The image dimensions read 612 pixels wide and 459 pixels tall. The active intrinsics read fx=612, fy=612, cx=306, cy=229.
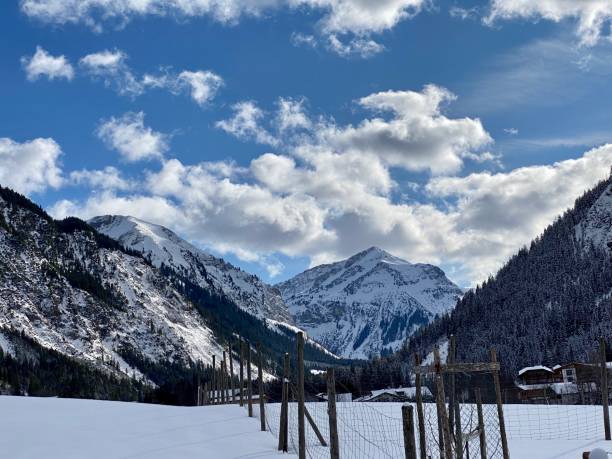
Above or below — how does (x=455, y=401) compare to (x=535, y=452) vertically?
above

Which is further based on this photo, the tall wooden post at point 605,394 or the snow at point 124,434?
the tall wooden post at point 605,394

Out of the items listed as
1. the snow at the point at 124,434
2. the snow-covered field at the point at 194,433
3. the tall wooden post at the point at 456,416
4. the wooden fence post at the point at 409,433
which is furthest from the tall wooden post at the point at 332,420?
the snow-covered field at the point at 194,433

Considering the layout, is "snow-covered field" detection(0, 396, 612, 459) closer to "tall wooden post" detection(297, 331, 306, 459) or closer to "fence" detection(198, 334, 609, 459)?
"fence" detection(198, 334, 609, 459)

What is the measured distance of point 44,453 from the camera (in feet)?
55.5

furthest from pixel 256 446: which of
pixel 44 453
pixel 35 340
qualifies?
pixel 35 340

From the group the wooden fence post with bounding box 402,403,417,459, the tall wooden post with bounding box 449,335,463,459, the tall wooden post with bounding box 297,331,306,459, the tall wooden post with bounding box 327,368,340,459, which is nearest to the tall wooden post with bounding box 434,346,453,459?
the tall wooden post with bounding box 449,335,463,459

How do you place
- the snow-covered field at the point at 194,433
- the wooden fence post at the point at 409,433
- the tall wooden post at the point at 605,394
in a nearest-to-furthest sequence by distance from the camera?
1. the wooden fence post at the point at 409,433
2. the snow-covered field at the point at 194,433
3. the tall wooden post at the point at 605,394

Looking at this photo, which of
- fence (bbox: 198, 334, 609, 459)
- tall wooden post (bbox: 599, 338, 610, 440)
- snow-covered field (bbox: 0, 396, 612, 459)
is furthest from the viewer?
tall wooden post (bbox: 599, 338, 610, 440)

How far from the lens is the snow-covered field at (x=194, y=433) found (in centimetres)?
1812

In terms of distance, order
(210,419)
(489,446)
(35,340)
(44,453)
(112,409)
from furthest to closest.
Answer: (35,340) → (112,409) → (210,419) → (489,446) → (44,453)

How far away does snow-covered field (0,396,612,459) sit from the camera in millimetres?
18125

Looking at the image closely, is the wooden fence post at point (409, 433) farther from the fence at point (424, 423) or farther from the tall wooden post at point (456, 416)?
the tall wooden post at point (456, 416)

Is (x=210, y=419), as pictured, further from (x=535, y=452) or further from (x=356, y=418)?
(x=535, y=452)

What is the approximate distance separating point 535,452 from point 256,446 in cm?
964
